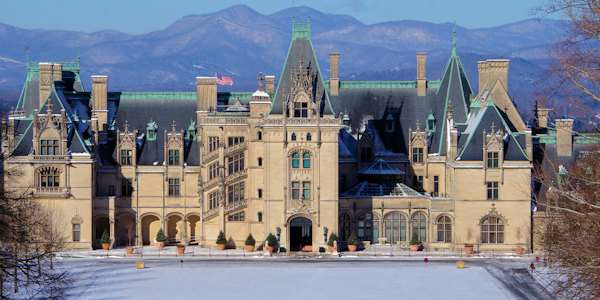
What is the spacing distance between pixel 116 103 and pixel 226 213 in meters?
16.5

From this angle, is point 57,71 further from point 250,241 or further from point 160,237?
point 250,241

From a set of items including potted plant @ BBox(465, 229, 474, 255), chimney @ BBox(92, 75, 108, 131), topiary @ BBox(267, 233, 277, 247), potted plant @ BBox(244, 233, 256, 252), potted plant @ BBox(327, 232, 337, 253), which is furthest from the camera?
chimney @ BBox(92, 75, 108, 131)

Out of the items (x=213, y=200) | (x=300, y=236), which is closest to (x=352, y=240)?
(x=300, y=236)

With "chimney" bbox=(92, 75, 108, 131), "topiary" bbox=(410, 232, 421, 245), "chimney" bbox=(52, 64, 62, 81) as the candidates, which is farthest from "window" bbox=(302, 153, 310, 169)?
"chimney" bbox=(52, 64, 62, 81)

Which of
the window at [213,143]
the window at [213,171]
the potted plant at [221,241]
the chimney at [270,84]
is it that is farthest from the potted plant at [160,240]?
the chimney at [270,84]

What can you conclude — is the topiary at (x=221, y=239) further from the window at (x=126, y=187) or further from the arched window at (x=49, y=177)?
the arched window at (x=49, y=177)

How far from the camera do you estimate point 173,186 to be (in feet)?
344

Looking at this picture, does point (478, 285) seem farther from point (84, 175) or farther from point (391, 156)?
point (84, 175)

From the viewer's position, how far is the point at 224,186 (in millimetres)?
100875

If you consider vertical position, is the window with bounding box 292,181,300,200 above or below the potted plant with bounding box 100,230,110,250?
above

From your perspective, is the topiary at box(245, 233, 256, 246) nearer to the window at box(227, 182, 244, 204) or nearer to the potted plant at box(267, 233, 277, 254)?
the potted plant at box(267, 233, 277, 254)

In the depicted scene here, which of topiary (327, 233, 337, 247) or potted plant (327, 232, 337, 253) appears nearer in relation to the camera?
potted plant (327, 232, 337, 253)

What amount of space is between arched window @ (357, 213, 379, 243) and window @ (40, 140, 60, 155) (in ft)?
89.3

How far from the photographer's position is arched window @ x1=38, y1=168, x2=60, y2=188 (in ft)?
329
